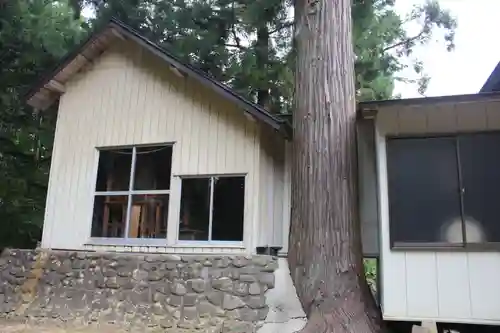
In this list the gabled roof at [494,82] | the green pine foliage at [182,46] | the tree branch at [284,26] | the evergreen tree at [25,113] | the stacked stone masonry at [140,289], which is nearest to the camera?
the stacked stone masonry at [140,289]

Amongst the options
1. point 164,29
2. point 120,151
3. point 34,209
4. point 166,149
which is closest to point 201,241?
point 166,149

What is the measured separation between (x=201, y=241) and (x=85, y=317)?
1977 mm

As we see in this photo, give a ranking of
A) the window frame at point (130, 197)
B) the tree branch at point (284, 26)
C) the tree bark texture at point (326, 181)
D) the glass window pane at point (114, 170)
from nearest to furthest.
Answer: the tree bark texture at point (326, 181)
the window frame at point (130, 197)
the glass window pane at point (114, 170)
the tree branch at point (284, 26)

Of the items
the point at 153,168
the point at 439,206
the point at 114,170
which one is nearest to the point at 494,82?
the point at 439,206

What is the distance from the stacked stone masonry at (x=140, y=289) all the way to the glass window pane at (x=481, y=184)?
8.27 feet

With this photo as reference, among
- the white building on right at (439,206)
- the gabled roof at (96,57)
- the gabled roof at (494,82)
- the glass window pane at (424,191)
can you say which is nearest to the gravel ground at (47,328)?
the gabled roof at (96,57)

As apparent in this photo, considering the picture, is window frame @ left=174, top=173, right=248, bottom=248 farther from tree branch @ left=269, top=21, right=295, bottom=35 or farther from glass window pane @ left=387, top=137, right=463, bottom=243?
tree branch @ left=269, top=21, right=295, bottom=35

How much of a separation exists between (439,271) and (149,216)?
425cm

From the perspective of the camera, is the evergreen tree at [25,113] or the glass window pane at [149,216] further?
the evergreen tree at [25,113]

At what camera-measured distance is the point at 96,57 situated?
8.27 meters

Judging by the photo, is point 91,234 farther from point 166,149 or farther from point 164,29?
point 164,29

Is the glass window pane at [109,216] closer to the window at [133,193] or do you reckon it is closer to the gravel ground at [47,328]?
the window at [133,193]

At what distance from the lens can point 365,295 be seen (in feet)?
17.1

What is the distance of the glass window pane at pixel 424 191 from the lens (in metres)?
4.94
